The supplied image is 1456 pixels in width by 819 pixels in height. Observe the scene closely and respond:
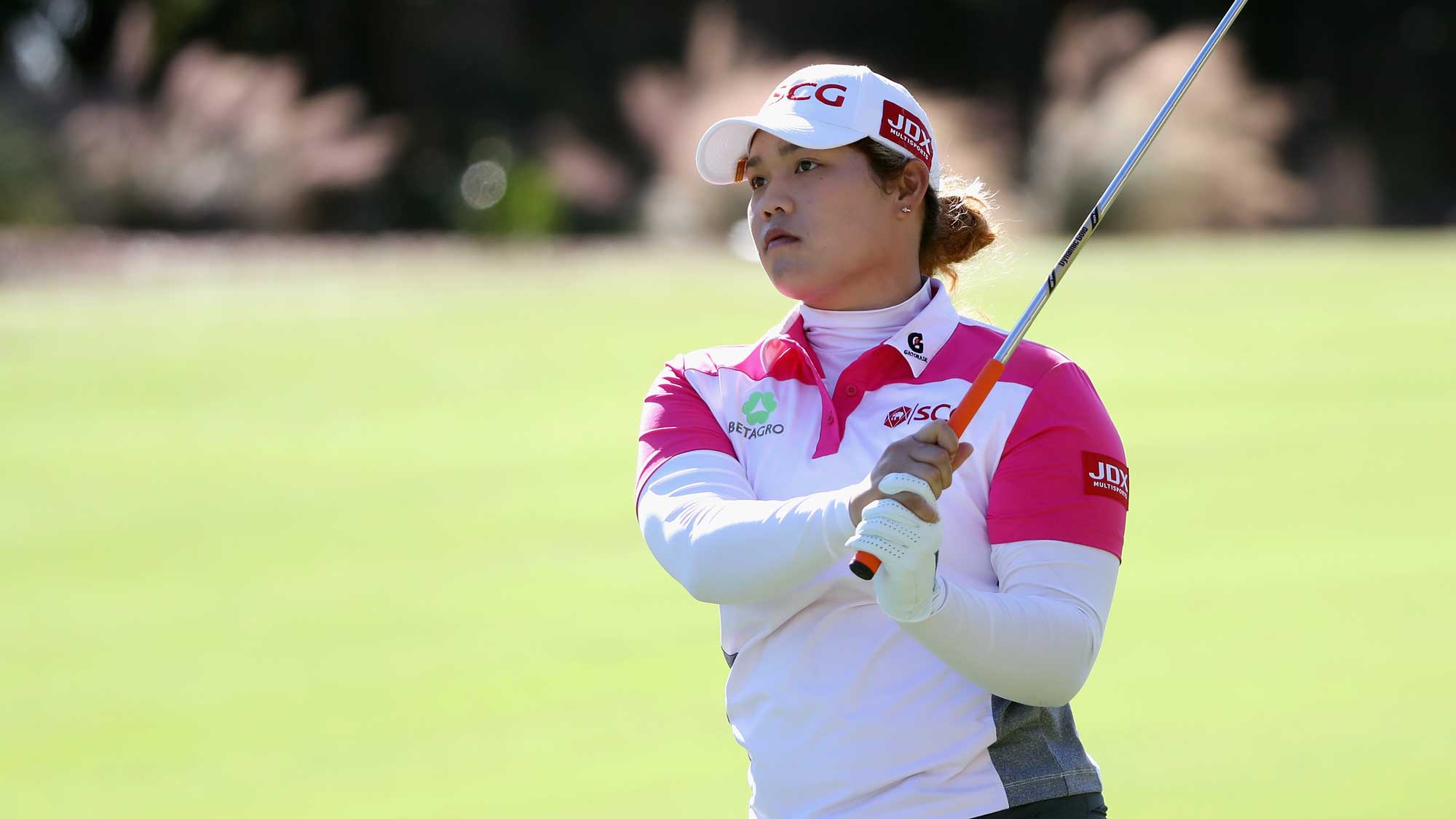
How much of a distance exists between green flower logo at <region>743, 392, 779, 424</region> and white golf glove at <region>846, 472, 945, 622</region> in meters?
0.43

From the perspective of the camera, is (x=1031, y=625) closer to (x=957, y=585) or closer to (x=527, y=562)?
(x=957, y=585)

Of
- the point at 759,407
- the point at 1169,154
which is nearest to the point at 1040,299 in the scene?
the point at 759,407

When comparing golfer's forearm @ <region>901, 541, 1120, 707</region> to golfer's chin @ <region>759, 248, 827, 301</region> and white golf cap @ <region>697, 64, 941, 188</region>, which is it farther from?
white golf cap @ <region>697, 64, 941, 188</region>

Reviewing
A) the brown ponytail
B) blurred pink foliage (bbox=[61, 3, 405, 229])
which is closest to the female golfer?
the brown ponytail

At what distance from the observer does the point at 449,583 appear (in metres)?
7.27

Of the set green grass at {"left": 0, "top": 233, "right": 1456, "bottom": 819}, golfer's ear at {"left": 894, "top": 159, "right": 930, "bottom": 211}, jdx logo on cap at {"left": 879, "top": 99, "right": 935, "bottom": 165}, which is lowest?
green grass at {"left": 0, "top": 233, "right": 1456, "bottom": 819}

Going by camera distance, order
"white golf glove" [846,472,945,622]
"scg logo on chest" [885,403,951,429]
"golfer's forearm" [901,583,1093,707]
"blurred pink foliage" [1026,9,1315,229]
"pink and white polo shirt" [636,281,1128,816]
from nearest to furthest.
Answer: "white golf glove" [846,472,945,622], "golfer's forearm" [901,583,1093,707], "pink and white polo shirt" [636,281,1128,816], "scg logo on chest" [885,403,951,429], "blurred pink foliage" [1026,9,1315,229]

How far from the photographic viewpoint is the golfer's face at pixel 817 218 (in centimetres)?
262

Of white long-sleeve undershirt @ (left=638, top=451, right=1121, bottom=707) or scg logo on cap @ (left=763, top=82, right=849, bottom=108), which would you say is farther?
scg logo on cap @ (left=763, top=82, right=849, bottom=108)

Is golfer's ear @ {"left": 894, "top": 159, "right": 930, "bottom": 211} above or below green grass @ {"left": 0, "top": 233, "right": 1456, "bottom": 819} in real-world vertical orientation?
above

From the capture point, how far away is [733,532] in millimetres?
2365

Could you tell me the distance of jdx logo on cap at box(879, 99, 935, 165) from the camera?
263 cm

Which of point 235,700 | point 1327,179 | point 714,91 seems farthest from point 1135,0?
point 235,700

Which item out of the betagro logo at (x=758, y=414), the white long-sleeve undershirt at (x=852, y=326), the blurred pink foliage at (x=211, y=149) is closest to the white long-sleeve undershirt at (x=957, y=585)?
the betagro logo at (x=758, y=414)
